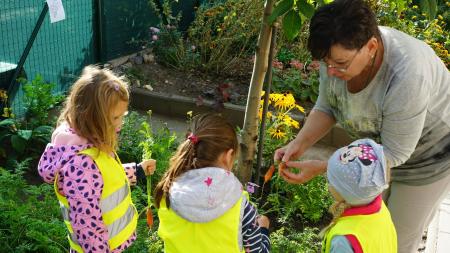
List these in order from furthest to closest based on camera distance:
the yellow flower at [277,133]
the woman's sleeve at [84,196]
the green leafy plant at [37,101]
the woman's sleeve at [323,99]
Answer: the green leafy plant at [37,101], the yellow flower at [277,133], the woman's sleeve at [323,99], the woman's sleeve at [84,196]

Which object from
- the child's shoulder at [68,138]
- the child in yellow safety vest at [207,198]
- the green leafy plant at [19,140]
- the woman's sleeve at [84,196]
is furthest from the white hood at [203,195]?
the green leafy plant at [19,140]

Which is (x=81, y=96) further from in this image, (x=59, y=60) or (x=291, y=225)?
(x=59, y=60)

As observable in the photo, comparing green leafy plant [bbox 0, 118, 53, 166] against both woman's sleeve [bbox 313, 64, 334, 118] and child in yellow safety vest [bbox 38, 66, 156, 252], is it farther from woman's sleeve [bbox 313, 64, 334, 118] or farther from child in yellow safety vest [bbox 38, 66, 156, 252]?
woman's sleeve [bbox 313, 64, 334, 118]

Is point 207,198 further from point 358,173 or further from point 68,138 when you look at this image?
point 68,138

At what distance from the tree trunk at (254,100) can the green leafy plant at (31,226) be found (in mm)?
1218

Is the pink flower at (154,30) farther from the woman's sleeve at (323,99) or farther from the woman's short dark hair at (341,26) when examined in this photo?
the woman's short dark hair at (341,26)

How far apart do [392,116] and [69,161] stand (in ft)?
4.43

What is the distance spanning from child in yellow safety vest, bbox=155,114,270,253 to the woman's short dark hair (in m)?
0.50

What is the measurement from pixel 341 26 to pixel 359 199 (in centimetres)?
66

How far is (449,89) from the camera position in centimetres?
226

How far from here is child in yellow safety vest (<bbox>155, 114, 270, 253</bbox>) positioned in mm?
1896

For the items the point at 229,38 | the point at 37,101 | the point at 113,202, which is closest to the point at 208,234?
the point at 113,202

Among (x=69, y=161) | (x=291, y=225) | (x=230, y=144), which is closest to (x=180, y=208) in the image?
(x=230, y=144)

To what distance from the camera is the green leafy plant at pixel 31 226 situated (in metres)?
2.82
